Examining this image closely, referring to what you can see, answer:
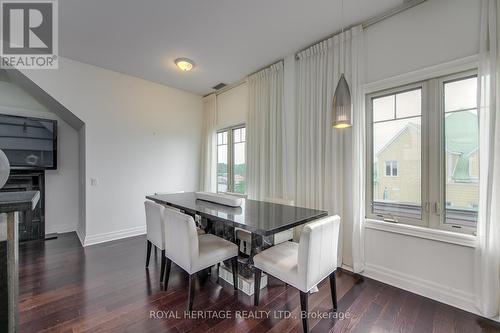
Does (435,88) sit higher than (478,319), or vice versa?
(435,88)

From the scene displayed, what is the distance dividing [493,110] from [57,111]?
5963 millimetres

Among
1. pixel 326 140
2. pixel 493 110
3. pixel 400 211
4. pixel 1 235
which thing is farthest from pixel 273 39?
pixel 1 235

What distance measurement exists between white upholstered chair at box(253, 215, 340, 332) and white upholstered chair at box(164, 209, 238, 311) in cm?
36

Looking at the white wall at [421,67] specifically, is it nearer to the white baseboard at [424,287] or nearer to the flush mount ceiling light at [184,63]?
the white baseboard at [424,287]

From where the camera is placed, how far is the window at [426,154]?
2092 millimetres

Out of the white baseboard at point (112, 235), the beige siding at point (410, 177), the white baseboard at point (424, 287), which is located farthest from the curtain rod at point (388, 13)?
the white baseboard at point (112, 235)

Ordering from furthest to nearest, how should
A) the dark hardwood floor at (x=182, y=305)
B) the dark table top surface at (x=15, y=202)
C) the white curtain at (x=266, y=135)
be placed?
the white curtain at (x=266, y=135), the dark hardwood floor at (x=182, y=305), the dark table top surface at (x=15, y=202)

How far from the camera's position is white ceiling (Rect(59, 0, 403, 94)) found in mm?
2340

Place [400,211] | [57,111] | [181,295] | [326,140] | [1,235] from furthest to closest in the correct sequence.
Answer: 1. [57,111]
2. [326,140]
3. [400,211]
4. [181,295]
5. [1,235]

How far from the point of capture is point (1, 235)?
3.29 feet

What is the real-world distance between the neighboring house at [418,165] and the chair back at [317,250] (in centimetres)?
114

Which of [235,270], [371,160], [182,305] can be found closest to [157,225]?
[182,305]

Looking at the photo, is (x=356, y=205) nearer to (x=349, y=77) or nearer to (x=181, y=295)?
(x=349, y=77)

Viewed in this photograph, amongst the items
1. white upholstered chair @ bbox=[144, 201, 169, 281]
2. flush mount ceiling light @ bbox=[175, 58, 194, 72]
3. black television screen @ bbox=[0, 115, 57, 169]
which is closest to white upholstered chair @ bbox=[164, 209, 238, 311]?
white upholstered chair @ bbox=[144, 201, 169, 281]
